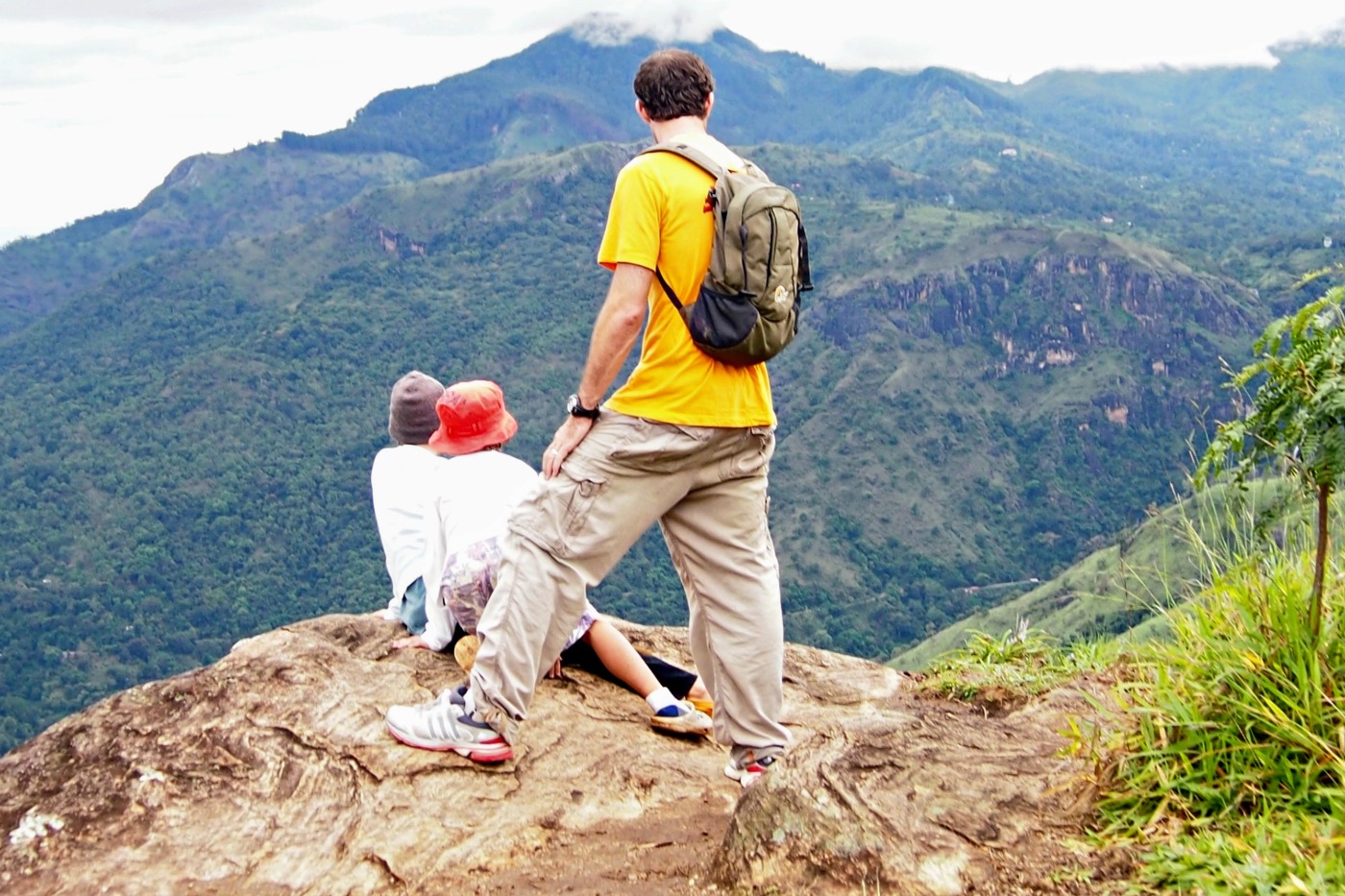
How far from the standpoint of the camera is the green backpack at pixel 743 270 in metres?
3.78

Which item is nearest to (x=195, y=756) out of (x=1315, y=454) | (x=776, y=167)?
(x=1315, y=454)

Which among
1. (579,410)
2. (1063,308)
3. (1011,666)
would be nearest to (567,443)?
(579,410)

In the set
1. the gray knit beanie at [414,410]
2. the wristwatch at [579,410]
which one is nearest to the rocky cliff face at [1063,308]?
the gray knit beanie at [414,410]

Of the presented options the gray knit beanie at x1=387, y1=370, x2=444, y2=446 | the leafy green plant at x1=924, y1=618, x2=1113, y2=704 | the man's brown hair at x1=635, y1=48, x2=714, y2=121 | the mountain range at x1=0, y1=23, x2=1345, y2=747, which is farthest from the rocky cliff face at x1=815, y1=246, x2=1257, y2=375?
the man's brown hair at x1=635, y1=48, x2=714, y2=121

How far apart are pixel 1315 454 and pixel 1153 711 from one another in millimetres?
807

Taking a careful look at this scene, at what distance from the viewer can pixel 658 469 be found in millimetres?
3977

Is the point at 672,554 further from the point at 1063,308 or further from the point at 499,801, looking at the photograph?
the point at 1063,308

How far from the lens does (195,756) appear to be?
4.35m

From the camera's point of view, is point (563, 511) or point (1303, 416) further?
point (563, 511)

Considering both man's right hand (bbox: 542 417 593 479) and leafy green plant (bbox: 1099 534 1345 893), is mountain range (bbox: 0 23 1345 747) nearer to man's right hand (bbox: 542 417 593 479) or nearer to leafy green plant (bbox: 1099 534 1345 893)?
man's right hand (bbox: 542 417 593 479)

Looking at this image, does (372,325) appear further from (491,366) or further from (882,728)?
(882,728)

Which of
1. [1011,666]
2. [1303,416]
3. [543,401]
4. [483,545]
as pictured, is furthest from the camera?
[543,401]

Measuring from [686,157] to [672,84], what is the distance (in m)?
0.29

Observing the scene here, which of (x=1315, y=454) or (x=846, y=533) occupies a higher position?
(x=1315, y=454)
